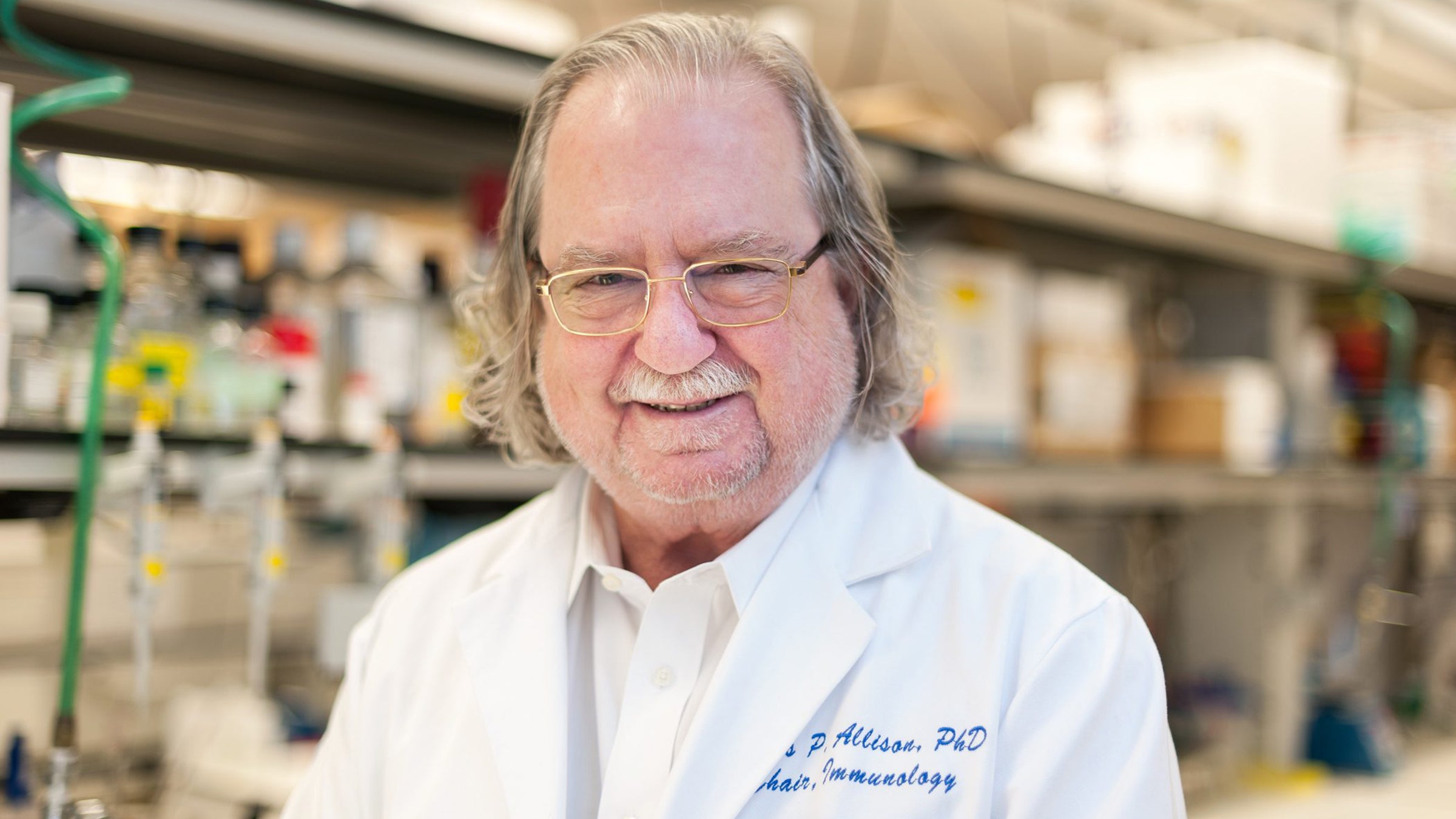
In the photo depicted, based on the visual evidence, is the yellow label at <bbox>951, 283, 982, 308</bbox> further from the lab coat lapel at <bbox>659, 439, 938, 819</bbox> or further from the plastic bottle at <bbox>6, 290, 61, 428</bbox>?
the plastic bottle at <bbox>6, 290, 61, 428</bbox>

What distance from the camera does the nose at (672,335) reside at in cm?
102

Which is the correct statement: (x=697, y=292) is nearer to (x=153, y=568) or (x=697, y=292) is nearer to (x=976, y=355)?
(x=153, y=568)

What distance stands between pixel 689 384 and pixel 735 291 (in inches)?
3.6

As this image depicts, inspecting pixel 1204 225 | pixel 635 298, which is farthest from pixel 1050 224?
pixel 635 298

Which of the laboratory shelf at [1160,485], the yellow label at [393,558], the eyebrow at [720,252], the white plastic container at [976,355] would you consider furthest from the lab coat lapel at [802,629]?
the white plastic container at [976,355]

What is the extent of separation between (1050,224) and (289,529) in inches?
69.2

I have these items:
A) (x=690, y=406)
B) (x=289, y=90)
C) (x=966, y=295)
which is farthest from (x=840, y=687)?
(x=966, y=295)

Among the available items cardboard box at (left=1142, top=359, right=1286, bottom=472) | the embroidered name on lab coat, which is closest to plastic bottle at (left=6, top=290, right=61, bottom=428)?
the embroidered name on lab coat

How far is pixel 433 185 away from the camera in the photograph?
2273 millimetres

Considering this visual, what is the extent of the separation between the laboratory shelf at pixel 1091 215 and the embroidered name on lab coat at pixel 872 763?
3.86 ft

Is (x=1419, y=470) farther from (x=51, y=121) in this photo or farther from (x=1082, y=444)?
(x=51, y=121)

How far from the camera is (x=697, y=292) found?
3.46 feet

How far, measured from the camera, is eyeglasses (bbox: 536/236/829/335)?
1.05 m

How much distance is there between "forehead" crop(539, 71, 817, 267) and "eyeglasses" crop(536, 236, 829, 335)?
22mm
